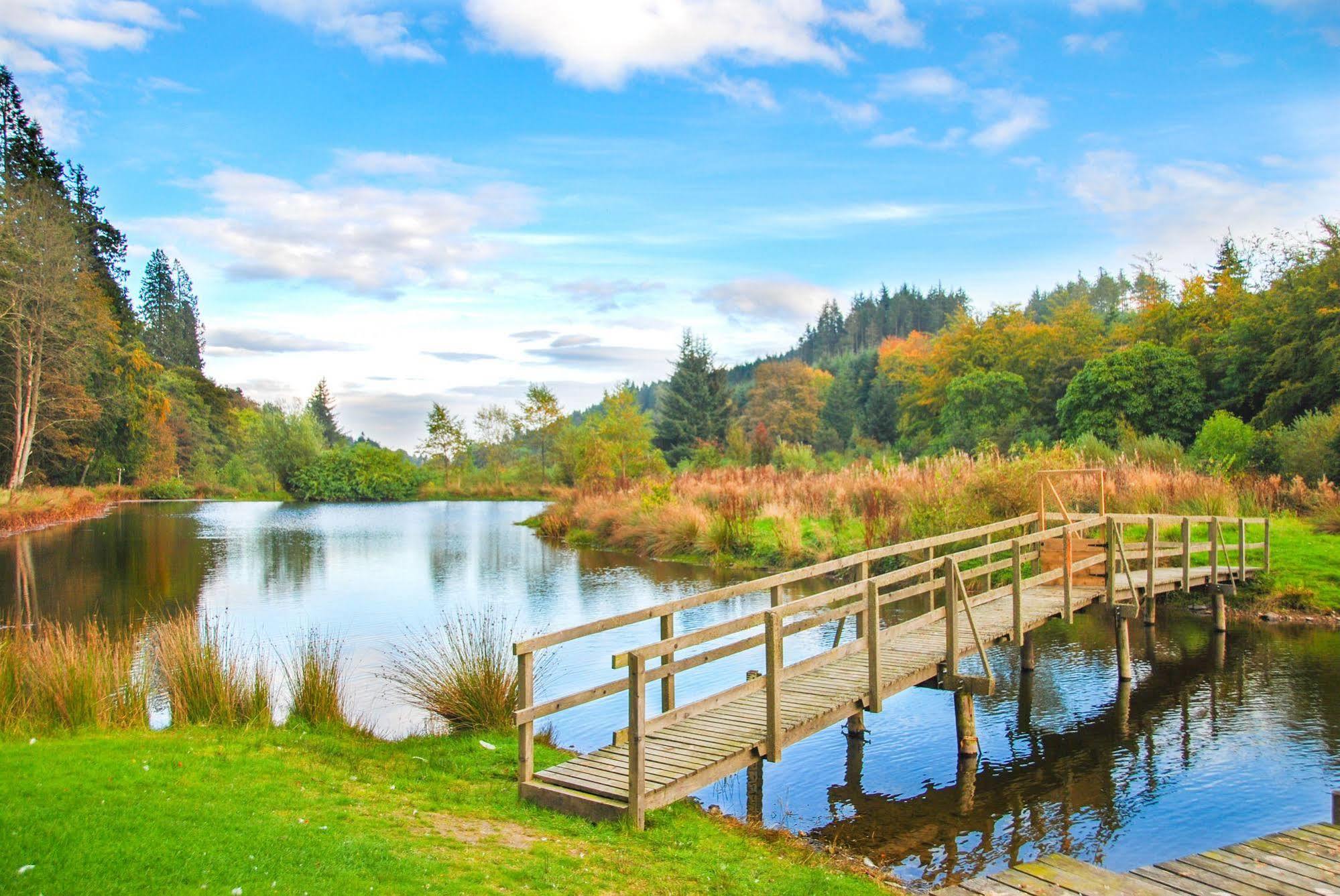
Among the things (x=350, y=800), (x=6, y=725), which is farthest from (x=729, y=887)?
(x=6, y=725)

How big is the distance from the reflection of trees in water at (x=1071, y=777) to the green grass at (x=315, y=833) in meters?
1.24

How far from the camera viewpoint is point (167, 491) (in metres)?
51.6

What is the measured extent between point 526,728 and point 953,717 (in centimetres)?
551

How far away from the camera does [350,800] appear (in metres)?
5.92

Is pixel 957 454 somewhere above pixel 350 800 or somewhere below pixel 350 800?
above

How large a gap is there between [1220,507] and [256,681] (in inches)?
650

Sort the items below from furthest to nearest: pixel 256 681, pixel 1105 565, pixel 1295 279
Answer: pixel 1295 279 < pixel 1105 565 < pixel 256 681

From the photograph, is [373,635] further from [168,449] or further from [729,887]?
[168,449]

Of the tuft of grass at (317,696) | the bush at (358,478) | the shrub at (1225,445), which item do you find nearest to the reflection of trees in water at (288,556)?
the tuft of grass at (317,696)

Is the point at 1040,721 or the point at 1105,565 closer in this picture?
the point at 1040,721

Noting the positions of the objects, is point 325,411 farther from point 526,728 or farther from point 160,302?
point 526,728

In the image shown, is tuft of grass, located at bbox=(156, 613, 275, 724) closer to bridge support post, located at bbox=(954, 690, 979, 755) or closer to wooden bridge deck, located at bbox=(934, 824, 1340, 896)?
wooden bridge deck, located at bbox=(934, 824, 1340, 896)

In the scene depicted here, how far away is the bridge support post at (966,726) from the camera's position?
860cm

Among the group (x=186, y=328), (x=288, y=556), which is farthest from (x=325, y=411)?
(x=288, y=556)
